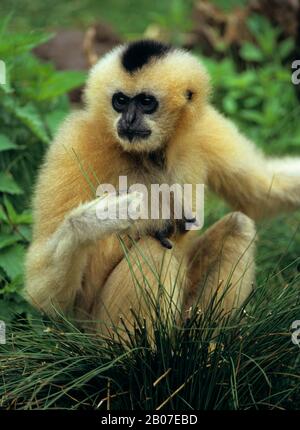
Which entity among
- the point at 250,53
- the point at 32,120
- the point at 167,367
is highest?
the point at 250,53

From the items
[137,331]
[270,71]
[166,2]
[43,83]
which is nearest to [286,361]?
[137,331]

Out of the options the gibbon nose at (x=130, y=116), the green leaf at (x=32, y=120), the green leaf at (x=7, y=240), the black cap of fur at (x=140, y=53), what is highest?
the green leaf at (x=32, y=120)

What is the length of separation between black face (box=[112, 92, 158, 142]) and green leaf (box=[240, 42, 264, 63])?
15.6 ft

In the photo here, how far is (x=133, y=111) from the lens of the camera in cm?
553

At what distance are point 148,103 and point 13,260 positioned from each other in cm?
166

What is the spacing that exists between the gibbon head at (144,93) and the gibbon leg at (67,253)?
68cm

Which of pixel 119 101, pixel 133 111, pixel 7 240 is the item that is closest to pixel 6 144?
pixel 7 240

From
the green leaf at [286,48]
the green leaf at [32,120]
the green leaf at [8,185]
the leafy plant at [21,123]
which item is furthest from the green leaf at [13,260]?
the green leaf at [286,48]

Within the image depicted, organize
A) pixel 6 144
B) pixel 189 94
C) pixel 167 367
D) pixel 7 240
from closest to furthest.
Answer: pixel 167 367 < pixel 189 94 < pixel 7 240 < pixel 6 144

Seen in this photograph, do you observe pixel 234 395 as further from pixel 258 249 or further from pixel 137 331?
pixel 258 249

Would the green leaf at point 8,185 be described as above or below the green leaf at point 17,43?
below

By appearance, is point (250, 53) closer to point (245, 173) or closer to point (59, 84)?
point (59, 84)

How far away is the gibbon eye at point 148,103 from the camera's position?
18.4 ft

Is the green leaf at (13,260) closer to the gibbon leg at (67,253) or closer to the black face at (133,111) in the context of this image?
the gibbon leg at (67,253)
